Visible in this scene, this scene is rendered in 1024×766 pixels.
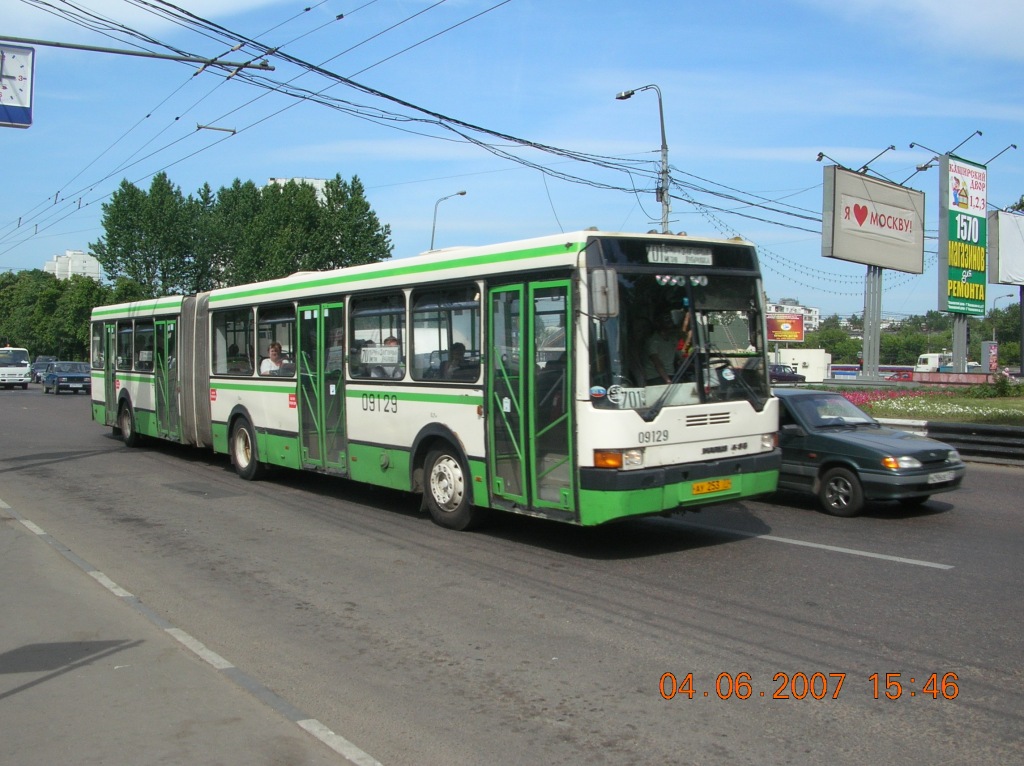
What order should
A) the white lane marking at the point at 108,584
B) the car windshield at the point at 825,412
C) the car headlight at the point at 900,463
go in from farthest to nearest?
1. the car windshield at the point at 825,412
2. the car headlight at the point at 900,463
3. the white lane marking at the point at 108,584

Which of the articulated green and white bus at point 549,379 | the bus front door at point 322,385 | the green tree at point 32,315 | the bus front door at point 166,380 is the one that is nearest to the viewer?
the articulated green and white bus at point 549,379

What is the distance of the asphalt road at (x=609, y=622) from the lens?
4.85 m

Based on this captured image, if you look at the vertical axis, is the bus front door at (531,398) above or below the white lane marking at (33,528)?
above

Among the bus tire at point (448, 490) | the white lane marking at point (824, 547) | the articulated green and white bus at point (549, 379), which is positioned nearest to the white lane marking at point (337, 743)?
the articulated green and white bus at point (549, 379)

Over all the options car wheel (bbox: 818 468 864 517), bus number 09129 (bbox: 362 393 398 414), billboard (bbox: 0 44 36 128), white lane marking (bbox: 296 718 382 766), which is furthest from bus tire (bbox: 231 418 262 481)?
white lane marking (bbox: 296 718 382 766)

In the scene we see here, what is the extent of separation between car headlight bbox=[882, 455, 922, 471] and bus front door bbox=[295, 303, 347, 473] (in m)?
6.52

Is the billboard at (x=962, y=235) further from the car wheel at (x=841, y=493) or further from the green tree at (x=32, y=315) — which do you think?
the green tree at (x=32, y=315)

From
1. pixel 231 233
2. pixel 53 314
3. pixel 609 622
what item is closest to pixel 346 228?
pixel 231 233

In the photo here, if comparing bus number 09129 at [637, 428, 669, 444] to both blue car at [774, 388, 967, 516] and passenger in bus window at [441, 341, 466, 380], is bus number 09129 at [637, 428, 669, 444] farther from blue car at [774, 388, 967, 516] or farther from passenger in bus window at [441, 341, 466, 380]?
blue car at [774, 388, 967, 516]

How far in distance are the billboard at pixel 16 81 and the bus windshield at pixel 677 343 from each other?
33.7ft

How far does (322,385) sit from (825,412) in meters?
6.48

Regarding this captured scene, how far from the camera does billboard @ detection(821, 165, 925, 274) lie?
35.9m

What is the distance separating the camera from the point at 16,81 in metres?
A: 14.0

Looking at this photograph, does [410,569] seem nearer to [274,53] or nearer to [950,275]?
[274,53]
